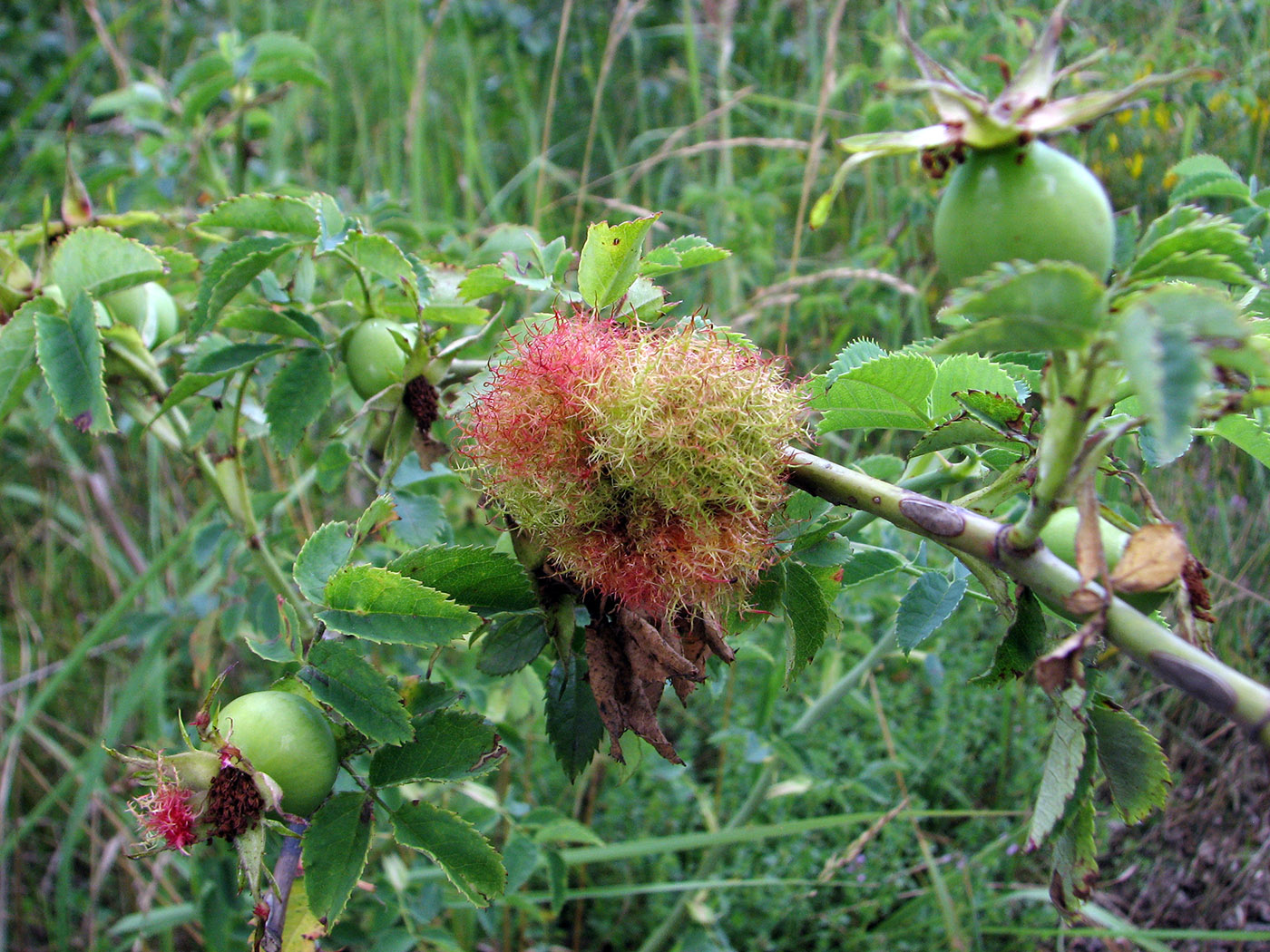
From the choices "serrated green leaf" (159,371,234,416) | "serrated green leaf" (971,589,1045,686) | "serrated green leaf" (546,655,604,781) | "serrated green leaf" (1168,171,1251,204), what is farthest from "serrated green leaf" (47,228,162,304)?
"serrated green leaf" (1168,171,1251,204)

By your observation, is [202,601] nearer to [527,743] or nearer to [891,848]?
[527,743]

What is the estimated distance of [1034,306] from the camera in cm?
55

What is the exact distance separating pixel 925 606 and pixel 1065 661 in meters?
0.36

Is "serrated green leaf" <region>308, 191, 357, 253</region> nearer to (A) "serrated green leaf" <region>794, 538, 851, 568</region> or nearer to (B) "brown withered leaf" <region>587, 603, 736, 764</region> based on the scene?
(B) "brown withered leaf" <region>587, 603, 736, 764</region>

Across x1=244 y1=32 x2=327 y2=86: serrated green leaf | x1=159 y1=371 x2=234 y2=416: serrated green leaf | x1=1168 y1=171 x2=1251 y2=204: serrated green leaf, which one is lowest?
x1=159 y1=371 x2=234 y2=416: serrated green leaf

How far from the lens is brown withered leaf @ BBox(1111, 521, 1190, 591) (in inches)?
24.0

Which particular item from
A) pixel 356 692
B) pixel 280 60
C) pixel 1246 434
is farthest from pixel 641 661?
pixel 280 60

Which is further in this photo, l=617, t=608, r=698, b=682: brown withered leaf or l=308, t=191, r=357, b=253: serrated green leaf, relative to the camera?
l=308, t=191, r=357, b=253: serrated green leaf

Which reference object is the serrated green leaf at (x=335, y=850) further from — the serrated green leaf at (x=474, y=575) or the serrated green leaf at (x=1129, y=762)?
the serrated green leaf at (x=1129, y=762)

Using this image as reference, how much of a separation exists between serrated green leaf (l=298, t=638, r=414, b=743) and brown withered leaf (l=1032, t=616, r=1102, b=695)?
1.94ft

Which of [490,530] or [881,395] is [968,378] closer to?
[881,395]

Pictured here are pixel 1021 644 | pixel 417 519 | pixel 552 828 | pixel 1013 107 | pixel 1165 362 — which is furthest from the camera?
pixel 552 828

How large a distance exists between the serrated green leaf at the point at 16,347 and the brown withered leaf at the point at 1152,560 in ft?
4.01

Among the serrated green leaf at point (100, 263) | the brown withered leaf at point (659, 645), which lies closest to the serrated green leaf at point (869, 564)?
the brown withered leaf at point (659, 645)
